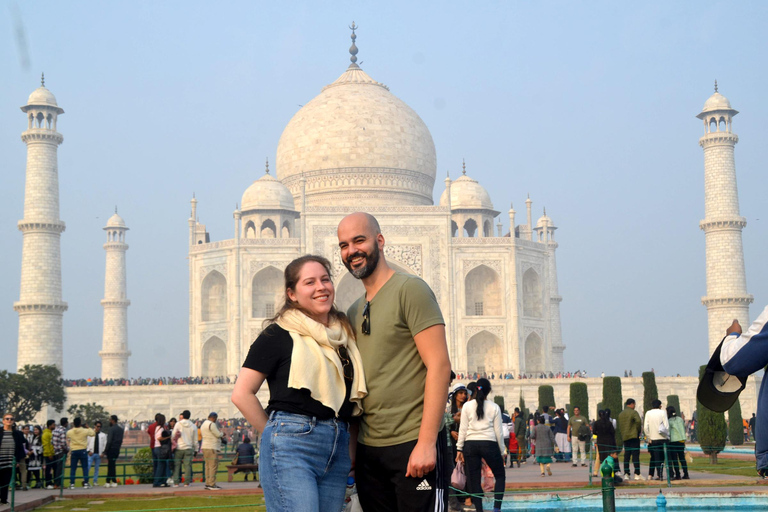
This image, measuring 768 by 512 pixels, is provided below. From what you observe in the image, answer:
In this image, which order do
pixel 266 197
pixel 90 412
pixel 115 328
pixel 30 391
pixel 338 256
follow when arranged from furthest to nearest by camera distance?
pixel 115 328, pixel 266 197, pixel 338 256, pixel 90 412, pixel 30 391

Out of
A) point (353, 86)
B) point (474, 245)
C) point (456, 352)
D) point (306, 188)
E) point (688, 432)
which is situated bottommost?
point (688, 432)

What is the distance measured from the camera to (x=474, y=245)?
104 ft

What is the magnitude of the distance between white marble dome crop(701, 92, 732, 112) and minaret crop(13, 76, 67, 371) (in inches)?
767

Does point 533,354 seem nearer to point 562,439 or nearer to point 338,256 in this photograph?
point 338,256

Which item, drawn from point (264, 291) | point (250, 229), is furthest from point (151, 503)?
point (250, 229)

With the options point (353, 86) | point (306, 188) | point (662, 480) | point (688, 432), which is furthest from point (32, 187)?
point (662, 480)

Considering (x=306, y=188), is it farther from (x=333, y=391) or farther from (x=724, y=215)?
(x=333, y=391)

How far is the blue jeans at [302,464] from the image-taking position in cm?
313

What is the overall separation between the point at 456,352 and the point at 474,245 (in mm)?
3497

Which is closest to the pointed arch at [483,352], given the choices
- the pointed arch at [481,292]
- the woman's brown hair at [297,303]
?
the pointed arch at [481,292]

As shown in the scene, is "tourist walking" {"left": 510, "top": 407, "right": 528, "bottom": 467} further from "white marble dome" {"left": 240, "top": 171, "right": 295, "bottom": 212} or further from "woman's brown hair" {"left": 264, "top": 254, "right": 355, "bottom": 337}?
"white marble dome" {"left": 240, "top": 171, "right": 295, "bottom": 212}

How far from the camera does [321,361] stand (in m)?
3.26

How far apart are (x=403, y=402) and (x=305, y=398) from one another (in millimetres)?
321

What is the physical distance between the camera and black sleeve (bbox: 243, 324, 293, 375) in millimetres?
3295
